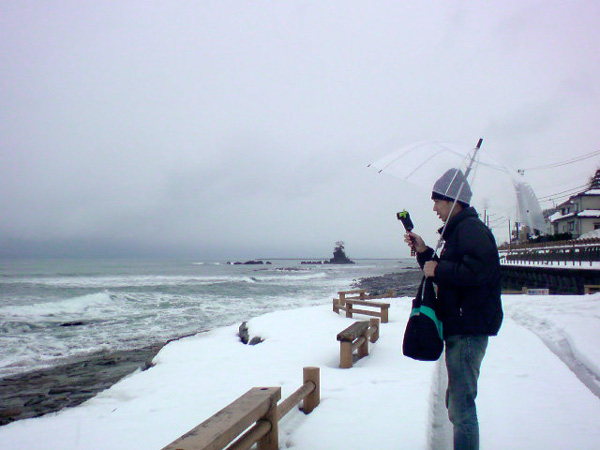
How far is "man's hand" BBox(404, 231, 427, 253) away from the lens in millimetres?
3090

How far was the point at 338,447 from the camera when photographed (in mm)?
3781

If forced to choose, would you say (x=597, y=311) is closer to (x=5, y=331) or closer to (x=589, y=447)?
(x=589, y=447)

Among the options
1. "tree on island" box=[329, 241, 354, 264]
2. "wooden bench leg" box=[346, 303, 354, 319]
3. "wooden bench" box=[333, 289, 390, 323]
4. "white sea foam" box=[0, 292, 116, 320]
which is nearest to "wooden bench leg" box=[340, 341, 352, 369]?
"wooden bench" box=[333, 289, 390, 323]

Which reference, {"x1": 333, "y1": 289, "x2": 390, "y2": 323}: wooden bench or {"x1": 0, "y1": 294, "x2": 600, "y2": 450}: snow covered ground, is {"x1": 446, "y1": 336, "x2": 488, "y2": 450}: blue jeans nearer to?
{"x1": 0, "y1": 294, "x2": 600, "y2": 450}: snow covered ground

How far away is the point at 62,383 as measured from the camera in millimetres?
9641

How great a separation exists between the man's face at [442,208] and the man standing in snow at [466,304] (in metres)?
0.10

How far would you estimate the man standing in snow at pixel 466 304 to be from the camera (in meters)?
2.75

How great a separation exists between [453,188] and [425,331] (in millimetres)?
1008

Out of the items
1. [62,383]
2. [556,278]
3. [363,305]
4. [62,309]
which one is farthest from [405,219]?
[62,309]

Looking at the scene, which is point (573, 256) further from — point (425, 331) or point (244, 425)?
point (244, 425)

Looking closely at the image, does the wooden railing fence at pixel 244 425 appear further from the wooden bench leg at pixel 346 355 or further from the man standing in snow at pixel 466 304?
the wooden bench leg at pixel 346 355

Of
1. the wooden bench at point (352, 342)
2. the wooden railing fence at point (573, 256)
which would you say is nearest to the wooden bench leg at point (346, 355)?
the wooden bench at point (352, 342)

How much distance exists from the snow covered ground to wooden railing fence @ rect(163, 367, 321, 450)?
30cm

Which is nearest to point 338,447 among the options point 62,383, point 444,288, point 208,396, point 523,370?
point 444,288
